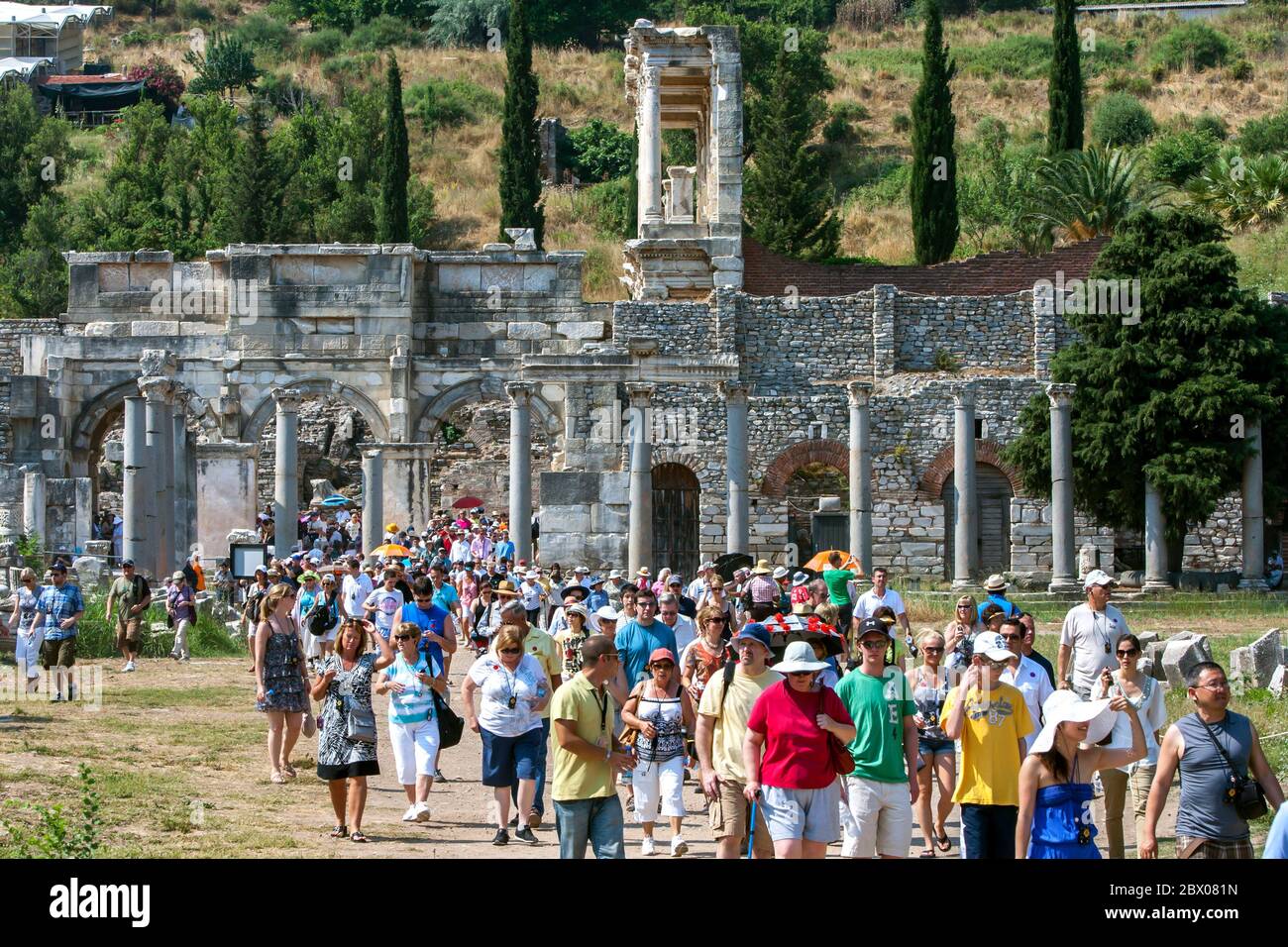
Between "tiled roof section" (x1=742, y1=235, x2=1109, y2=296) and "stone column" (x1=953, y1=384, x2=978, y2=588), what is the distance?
10.4 metres

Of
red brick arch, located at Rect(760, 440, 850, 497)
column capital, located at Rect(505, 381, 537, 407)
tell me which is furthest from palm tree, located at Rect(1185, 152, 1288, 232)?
column capital, located at Rect(505, 381, 537, 407)

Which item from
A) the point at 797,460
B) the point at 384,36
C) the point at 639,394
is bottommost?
the point at 797,460

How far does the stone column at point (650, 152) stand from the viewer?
155ft

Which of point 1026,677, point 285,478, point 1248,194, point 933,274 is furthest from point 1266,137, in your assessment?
point 1026,677

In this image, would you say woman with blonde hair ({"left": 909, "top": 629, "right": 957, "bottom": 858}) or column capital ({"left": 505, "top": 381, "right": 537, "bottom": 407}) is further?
column capital ({"left": 505, "top": 381, "right": 537, "bottom": 407})

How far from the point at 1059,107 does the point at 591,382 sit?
18.5m

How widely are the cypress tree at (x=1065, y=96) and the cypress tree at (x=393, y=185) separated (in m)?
16.7

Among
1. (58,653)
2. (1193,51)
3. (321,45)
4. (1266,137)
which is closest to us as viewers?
(58,653)

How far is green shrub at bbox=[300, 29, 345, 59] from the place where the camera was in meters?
91.6

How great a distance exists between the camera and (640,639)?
1634 cm

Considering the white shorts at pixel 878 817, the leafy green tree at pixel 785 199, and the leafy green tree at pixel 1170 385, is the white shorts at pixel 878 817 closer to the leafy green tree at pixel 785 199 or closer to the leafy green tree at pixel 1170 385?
the leafy green tree at pixel 1170 385

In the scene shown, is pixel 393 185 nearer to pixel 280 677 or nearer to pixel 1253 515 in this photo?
pixel 1253 515

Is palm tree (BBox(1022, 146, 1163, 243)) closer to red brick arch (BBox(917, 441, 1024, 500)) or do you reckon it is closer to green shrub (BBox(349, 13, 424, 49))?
red brick arch (BBox(917, 441, 1024, 500))

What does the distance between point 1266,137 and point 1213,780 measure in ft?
191
